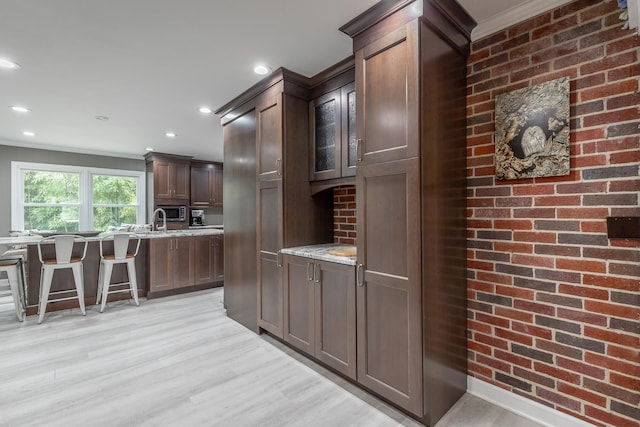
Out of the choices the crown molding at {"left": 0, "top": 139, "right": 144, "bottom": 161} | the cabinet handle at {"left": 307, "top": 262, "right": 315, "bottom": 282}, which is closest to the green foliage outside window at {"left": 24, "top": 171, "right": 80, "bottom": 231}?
the crown molding at {"left": 0, "top": 139, "right": 144, "bottom": 161}

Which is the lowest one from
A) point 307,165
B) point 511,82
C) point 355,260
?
point 355,260

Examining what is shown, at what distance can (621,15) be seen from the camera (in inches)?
54.2

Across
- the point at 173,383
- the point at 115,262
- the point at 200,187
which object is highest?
the point at 200,187

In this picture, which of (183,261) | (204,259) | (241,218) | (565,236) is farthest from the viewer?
(204,259)

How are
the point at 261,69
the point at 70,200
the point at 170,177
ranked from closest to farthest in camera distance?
the point at 261,69 → the point at 70,200 → the point at 170,177

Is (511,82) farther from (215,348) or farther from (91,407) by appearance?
(91,407)

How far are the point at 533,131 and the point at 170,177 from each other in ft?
20.8

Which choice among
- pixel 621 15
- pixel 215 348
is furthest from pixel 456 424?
pixel 621 15

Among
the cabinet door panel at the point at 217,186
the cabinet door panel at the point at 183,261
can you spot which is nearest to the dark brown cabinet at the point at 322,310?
the cabinet door panel at the point at 183,261

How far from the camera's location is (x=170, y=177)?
245 inches

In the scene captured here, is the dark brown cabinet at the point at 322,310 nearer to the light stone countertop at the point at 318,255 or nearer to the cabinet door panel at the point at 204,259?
the light stone countertop at the point at 318,255

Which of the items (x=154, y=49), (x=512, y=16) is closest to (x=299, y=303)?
(x=154, y=49)

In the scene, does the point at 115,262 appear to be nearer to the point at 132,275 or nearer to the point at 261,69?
the point at 132,275

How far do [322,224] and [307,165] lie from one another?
0.61 meters
